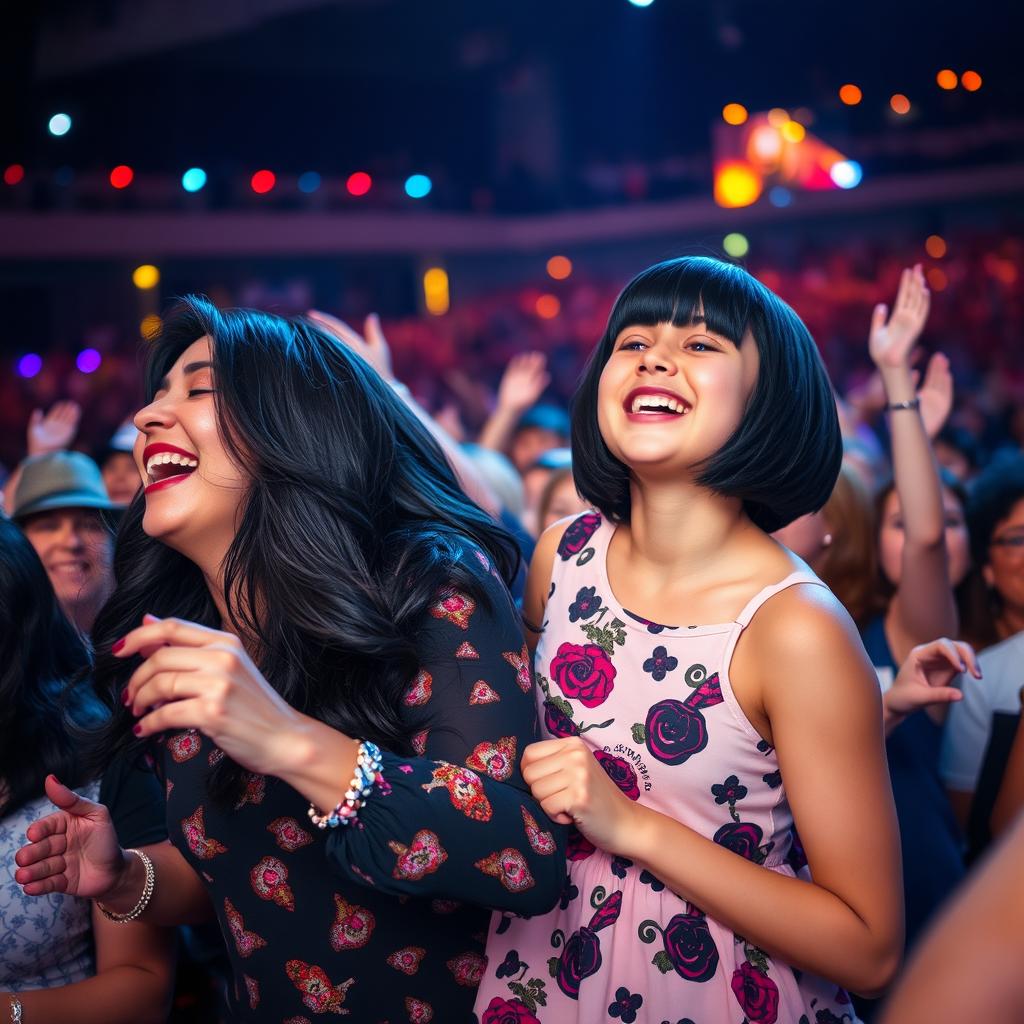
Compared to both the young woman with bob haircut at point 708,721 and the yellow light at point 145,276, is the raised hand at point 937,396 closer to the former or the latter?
the young woman with bob haircut at point 708,721

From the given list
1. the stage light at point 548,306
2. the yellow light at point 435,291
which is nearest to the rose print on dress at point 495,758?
the stage light at point 548,306

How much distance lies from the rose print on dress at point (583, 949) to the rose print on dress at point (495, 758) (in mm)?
259

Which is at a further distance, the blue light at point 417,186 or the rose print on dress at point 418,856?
the blue light at point 417,186

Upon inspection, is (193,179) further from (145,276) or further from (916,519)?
(916,519)

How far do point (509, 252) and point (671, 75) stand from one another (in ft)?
10.7

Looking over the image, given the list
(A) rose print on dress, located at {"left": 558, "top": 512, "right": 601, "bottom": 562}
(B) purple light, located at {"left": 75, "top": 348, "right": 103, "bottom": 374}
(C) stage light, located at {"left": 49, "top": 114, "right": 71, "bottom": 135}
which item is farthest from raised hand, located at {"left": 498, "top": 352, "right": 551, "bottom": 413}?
(C) stage light, located at {"left": 49, "top": 114, "right": 71, "bottom": 135}

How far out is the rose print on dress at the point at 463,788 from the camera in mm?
1094

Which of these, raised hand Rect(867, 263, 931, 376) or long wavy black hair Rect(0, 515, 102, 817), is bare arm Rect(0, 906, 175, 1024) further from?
raised hand Rect(867, 263, 931, 376)

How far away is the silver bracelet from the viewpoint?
4.72ft

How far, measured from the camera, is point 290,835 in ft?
4.22

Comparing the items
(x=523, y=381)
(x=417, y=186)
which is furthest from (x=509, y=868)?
(x=417, y=186)

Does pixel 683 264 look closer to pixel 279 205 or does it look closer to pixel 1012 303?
pixel 1012 303

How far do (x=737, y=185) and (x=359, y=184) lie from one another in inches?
199

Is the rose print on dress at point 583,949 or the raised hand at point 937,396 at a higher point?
the raised hand at point 937,396
